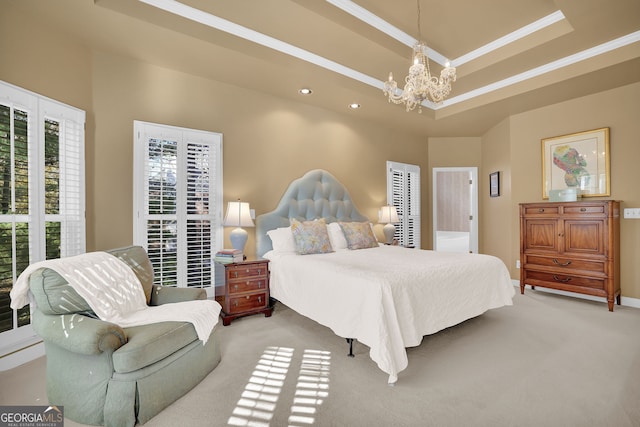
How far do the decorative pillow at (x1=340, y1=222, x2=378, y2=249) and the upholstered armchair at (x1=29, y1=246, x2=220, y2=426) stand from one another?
2439 mm

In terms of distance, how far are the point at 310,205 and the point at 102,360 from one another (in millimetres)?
3102

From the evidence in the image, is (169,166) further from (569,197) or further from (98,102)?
(569,197)

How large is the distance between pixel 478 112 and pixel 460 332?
139 inches

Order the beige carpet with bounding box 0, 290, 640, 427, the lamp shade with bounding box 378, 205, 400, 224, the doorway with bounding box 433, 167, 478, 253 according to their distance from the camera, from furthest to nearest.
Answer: the doorway with bounding box 433, 167, 478, 253 < the lamp shade with bounding box 378, 205, 400, 224 < the beige carpet with bounding box 0, 290, 640, 427

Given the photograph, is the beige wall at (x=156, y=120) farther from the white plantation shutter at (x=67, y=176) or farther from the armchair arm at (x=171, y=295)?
the armchair arm at (x=171, y=295)

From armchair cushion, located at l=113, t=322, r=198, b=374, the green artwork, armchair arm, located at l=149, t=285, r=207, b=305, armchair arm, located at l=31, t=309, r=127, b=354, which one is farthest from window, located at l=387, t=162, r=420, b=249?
armchair arm, located at l=31, t=309, r=127, b=354

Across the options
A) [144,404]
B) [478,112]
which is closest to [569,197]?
[478,112]

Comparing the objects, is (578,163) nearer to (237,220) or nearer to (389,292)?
(389,292)

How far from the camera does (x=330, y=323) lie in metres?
2.52

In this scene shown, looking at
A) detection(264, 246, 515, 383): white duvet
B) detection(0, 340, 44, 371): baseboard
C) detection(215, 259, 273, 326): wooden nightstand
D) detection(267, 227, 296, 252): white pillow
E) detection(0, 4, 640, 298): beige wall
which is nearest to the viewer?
detection(264, 246, 515, 383): white duvet

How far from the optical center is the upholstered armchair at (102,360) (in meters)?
1.61

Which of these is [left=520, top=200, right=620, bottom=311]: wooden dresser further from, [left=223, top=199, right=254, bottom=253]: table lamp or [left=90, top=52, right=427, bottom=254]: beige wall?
[left=223, top=199, right=254, bottom=253]: table lamp

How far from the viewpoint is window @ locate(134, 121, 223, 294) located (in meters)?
3.27

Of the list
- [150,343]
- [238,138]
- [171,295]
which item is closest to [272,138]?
[238,138]
